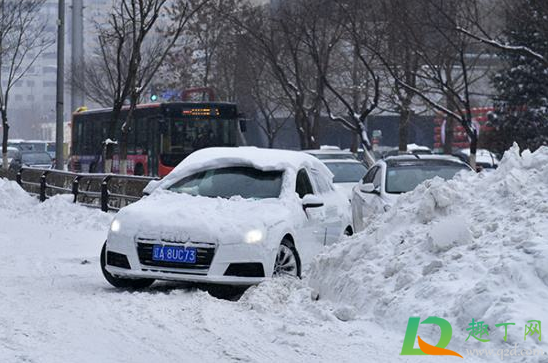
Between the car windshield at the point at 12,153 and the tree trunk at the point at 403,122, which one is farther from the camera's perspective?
the car windshield at the point at 12,153

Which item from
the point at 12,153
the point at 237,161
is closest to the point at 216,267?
the point at 237,161

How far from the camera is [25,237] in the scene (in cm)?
1691

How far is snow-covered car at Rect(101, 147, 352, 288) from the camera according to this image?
9773 millimetres

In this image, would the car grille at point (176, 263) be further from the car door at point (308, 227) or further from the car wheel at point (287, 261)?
the car door at point (308, 227)

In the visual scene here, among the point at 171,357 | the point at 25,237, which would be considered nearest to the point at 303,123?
the point at 25,237

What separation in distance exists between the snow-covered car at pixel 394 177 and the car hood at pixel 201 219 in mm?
4394

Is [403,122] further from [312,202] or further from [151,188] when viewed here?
[312,202]

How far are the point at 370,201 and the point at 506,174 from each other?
5.71 m

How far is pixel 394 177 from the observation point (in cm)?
1559

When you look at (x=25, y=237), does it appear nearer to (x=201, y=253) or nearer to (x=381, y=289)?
(x=201, y=253)

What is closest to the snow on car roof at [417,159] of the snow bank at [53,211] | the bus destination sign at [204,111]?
the snow bank at [53,211]

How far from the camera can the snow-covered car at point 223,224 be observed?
32.1ft

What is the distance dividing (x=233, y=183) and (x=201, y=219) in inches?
56.6

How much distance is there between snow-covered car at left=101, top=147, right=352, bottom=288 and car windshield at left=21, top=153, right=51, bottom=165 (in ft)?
139
